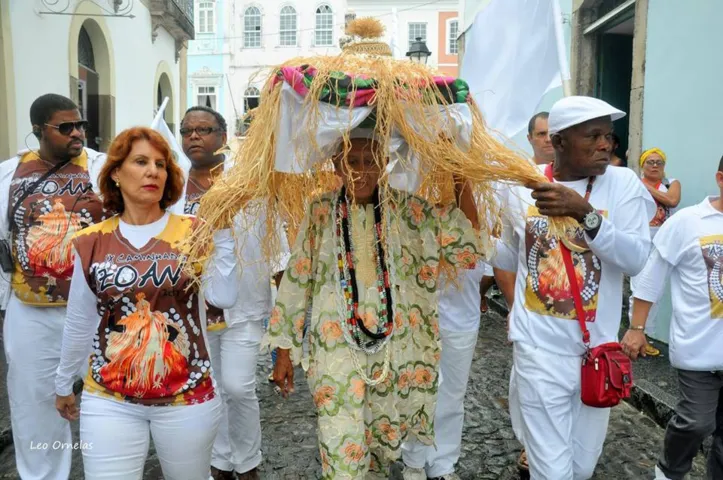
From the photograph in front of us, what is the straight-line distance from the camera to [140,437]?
8.99 ft

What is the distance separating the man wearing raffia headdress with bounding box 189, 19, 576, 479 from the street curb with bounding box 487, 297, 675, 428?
2.78m

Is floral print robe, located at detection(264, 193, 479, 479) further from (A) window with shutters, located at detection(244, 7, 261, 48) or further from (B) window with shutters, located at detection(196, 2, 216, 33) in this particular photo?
(B) window with shutters, located at detection(196, 2, 216, 33)

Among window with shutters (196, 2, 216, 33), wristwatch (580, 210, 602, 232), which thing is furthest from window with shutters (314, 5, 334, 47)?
wristwatch (580, 210, 602, 232)

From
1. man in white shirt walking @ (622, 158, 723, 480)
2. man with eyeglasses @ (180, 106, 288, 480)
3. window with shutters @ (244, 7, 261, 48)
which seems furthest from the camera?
window with shutters @ (244, 7, 261, 48)

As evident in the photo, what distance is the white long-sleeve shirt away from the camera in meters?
2.83

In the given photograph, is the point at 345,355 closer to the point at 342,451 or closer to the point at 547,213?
the point at 342,451

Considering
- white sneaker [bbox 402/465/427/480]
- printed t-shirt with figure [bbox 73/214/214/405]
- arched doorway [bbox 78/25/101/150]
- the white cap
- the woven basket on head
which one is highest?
arched doorway [bbox 78/25/101/150]

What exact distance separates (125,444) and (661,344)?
6.04m

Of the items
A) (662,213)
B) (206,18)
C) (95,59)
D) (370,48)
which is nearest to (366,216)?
(370,48)

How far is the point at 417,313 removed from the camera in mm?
3033

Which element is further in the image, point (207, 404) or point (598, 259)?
point (598, 259)

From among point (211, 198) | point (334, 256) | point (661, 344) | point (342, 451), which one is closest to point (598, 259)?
point (334, 256)

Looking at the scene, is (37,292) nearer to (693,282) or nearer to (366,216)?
(366,216)

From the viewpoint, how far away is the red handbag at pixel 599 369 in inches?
116
